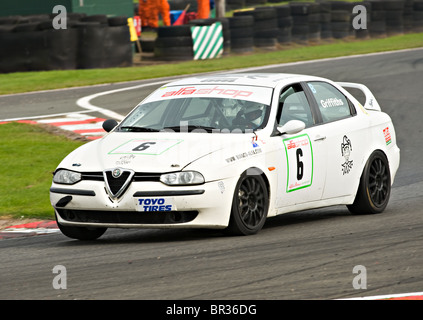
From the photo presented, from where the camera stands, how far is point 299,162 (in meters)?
8.89

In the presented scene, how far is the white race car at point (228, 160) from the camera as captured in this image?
792cm

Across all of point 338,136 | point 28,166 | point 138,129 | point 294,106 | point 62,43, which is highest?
point 294,106

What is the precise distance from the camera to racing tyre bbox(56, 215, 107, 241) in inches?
336

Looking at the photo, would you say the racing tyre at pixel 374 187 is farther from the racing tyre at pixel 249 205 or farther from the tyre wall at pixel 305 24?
the tyre wall at pixel 305 24

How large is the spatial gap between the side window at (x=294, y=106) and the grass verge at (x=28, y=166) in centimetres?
289

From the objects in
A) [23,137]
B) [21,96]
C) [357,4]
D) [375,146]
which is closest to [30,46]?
[21,96]

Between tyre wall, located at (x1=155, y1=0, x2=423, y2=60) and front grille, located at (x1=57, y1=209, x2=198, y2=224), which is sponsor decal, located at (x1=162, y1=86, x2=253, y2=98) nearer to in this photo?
front grille, located at (x1=57, y1=209, x2=198, y2=224)

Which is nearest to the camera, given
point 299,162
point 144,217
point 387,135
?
point 144,217

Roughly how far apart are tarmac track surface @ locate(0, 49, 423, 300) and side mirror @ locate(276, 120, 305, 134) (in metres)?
0.92

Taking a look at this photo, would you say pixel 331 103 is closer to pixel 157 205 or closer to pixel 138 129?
pixel 138 129

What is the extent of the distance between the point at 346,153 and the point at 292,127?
109 centimetres

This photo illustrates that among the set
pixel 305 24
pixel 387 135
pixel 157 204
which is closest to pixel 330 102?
pixel 387 135
